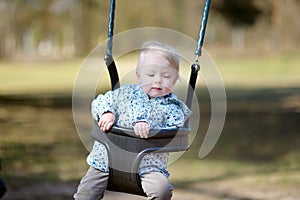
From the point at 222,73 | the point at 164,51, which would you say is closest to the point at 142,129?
the point at 164,51

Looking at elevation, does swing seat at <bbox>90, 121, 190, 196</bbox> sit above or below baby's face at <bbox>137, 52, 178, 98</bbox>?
below

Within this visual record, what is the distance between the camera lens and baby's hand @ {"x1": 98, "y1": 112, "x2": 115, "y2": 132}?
3127 mm

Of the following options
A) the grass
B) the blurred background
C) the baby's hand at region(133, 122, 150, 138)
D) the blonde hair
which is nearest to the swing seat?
the baby's hand at region(133, 122, 150, 138)

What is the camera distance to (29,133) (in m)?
11.3

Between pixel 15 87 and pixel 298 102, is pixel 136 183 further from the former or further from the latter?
pixel 15 87

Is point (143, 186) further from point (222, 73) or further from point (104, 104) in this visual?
point (222, 73)

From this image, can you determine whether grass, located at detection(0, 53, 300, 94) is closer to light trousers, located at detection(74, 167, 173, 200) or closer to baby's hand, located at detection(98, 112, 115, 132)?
light trousers, located at detection(74, 167, 173, 200)

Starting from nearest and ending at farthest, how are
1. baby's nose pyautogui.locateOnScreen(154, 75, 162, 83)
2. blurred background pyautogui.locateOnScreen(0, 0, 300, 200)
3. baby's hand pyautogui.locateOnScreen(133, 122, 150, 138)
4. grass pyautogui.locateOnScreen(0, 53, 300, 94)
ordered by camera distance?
baby's hand pyautogui.locateOnScreen(133, 122, 150, 138) → baby's nose pyautogui.locateOnScreen(154, 75, 162, 83) → blurred background pyautogui.locateOnScreen(0, 0, 300, 200) → grass pyautogui.locateOnScreen(0, 53, 300, 94)

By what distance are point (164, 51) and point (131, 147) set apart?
0.43 m

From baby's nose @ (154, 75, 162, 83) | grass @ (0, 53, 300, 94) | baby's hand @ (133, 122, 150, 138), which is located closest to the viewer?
baby's hand @ (133, 122, 150, 138)

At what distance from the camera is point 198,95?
19.2 metres

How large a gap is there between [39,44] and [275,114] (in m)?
26.3

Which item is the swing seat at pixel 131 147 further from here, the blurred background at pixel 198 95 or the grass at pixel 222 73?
the grass at pixel 222 73

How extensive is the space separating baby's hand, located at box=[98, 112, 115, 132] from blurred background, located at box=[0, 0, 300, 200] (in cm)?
268
